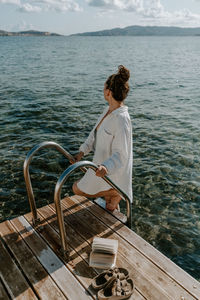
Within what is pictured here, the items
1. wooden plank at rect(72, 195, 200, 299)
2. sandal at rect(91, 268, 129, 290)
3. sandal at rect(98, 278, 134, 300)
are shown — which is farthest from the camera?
wooden plank at rect(72, 195, 200, 299)

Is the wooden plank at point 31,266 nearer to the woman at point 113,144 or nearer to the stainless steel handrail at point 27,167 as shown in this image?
the stainless steel handrail at point 27,167

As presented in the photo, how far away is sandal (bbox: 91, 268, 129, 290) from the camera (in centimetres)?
303

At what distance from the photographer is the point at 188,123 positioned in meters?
13.7

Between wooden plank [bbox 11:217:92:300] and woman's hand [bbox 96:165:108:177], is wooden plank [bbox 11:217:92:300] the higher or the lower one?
the lower one

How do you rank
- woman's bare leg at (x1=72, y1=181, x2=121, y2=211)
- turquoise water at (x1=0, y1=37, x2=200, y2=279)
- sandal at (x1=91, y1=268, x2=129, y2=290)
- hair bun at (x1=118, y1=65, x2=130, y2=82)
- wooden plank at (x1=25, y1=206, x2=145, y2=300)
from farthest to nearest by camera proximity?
turquoise water at (x1=0, y1=37, x2=200, y2=279)
woman's bare leg at (x1=72, y1=181, x2=121, y2=211)
hair bun at (x1=118, y1=65, x2=130, y2=82)
wooden plank at (x1=25, y1=206, x2=145, y2=300)
sandal at (x1=91, y1=268, x2=129, y2=290)

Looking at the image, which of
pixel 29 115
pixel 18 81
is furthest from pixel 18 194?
pixel 18 81

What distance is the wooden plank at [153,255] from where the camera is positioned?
3.15 m

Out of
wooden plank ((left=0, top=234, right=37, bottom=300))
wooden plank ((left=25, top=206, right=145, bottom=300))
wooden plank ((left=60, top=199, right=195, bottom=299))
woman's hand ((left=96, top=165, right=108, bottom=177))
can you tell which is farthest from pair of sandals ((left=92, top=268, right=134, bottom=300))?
woman's hand ((left=96, top=165, right=108, bottom=177))

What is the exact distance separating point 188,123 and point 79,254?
1147 cm

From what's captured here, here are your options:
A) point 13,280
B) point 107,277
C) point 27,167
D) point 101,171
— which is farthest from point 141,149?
point 13,280

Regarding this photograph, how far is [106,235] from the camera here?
13.1 feet

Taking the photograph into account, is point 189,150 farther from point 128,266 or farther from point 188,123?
point 128,266

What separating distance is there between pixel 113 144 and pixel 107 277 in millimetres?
1786

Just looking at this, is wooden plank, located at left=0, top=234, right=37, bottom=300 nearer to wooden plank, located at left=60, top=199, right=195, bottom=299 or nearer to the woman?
wooden plank, located at left=60, top=199, right=195, bottom=299
